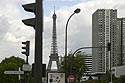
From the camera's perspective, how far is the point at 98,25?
235 feet

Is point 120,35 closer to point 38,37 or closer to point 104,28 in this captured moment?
point 104,28

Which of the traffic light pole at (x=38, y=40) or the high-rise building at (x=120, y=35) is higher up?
the high-rise building at (x=120, y=35)

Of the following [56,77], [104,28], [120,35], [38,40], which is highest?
[104,28]

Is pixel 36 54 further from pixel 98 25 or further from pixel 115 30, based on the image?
pixel 115 30

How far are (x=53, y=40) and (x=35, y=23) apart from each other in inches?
3066

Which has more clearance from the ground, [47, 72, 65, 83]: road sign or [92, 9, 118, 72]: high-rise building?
[92, 9, 118, 72]: high-rise building

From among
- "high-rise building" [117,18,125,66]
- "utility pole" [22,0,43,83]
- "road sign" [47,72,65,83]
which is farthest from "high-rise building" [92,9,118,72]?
"utility pole" [22,0,43,83]

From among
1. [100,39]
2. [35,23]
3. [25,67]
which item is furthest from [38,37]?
[100,39]

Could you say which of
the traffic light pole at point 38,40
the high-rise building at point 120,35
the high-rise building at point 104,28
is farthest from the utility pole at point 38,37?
the high-rise building at point 120,35

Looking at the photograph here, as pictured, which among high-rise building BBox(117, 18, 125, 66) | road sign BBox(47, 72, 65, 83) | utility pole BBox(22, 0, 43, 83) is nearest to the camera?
utility pole BBox(22, 0, 43, 83)

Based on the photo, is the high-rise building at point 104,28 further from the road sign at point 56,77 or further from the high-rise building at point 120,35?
the road sign at point 56,77

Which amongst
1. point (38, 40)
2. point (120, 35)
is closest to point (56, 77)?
point (38, 40)

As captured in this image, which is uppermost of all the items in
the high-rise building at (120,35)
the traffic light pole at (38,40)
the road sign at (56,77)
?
the high-rise building at (120,35)

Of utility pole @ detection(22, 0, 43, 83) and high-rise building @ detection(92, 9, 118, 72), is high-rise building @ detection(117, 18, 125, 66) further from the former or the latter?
utility pole @ detection(22, 0, 43, 83)
